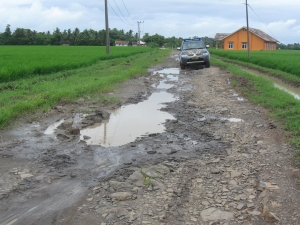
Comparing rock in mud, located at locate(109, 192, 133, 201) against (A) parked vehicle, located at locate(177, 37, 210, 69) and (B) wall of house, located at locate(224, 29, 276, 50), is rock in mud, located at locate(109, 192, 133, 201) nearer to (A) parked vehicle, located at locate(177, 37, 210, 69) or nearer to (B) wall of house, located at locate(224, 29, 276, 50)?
(A) parked vehicle, located at locate(177, 37, 210, 69)

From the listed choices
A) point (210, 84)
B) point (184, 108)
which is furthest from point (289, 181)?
point (210, 84)

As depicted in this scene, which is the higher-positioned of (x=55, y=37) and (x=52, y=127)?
(x=55, y=37)

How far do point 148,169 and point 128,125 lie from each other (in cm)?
274

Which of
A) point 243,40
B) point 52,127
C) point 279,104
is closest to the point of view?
point 52,127

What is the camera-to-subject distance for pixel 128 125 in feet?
23.3

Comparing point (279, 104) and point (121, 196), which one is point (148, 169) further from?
point (279, 104)

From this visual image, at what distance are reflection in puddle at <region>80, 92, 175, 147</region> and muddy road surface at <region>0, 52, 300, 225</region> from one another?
20 millimetres

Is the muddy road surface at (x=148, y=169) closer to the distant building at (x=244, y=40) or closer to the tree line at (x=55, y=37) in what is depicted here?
the distant building at (x=244, y=40)

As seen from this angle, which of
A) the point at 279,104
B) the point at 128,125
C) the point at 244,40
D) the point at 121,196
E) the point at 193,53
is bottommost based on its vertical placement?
the point at 121,196

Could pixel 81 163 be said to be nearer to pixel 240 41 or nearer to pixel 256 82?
pixel 256 82

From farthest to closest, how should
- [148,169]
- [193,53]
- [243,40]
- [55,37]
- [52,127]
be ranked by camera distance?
[55,37], [243,40], [193,53], [52,127], [148,169]

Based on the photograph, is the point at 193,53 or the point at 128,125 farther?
the point at 193,53

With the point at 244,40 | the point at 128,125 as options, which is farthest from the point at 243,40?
the point at 128,125

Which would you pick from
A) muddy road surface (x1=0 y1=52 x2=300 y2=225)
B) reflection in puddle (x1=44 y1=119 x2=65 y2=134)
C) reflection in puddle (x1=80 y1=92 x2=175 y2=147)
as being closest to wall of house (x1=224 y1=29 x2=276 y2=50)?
reflection in puddle (x1=80 y1=92 x2=175 y2=147)
